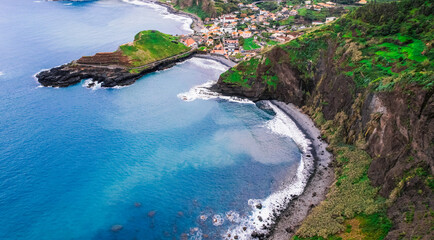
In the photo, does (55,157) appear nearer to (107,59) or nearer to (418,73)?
(107,59)

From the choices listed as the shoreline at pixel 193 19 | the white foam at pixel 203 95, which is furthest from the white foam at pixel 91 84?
the shoreline at pixel 193 19

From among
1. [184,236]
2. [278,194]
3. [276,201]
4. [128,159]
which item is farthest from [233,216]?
[128,159]

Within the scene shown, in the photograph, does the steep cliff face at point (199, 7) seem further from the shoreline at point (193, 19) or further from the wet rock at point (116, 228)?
the wet rock at point (116, 228)

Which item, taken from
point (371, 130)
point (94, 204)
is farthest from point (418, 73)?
point (94, 204)

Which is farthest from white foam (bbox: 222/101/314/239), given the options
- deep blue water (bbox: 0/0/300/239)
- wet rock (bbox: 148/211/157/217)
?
wet rock (bbox: 148/211/157/217)

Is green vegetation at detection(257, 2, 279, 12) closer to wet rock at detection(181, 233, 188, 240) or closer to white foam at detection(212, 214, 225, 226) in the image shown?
white foam at detection(212, 214, 225, 226)

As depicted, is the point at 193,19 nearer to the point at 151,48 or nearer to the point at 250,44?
the point at 250,44
